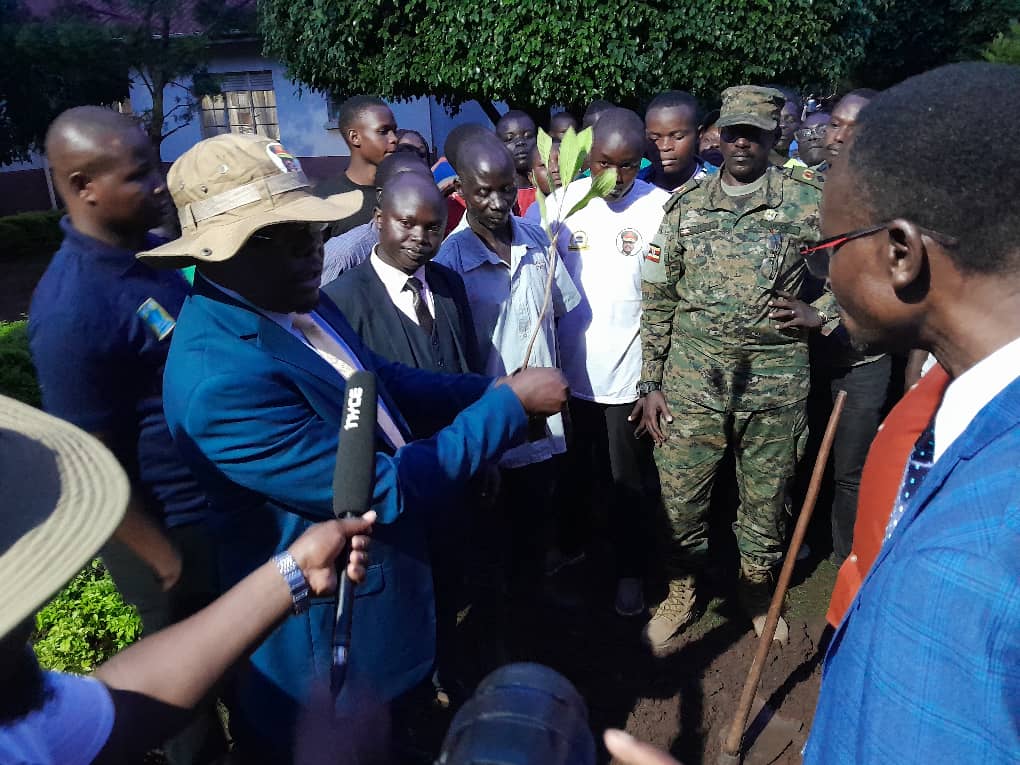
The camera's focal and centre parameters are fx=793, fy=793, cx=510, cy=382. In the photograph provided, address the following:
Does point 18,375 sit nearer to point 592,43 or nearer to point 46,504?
point 46,504

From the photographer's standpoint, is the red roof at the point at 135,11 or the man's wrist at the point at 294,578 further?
the red roof at the point at 135,11

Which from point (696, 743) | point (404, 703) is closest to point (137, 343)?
point (404, 703)

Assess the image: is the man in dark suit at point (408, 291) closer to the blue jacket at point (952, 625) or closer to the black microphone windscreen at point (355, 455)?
the black microphone windscreen at point (355, 455)

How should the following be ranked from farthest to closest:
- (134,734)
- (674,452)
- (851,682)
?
(674,452) < (134,734) < (851,682)

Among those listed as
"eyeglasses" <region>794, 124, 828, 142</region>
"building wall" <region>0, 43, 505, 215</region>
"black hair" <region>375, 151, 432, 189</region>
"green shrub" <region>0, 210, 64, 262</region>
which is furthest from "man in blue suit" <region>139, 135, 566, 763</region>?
"building wall" <region>0, 43, 505, 215</region>

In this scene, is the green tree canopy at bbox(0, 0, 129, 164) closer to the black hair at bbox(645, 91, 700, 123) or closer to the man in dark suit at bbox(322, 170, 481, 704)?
the black hair at bbox(645, 91, 700, 123)

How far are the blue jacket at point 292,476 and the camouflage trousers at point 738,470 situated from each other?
158 centimetres

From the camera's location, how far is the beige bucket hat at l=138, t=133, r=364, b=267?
6.40ft

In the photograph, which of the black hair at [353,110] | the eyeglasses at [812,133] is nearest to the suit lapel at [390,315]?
the black hair at [353,110]

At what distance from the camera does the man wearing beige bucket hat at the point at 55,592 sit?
3.23ft

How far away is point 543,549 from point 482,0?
37.5 feet

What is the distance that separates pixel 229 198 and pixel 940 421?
5.44ft

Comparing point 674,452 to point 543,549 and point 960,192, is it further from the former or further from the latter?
point 960,192

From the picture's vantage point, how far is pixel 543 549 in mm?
4664
